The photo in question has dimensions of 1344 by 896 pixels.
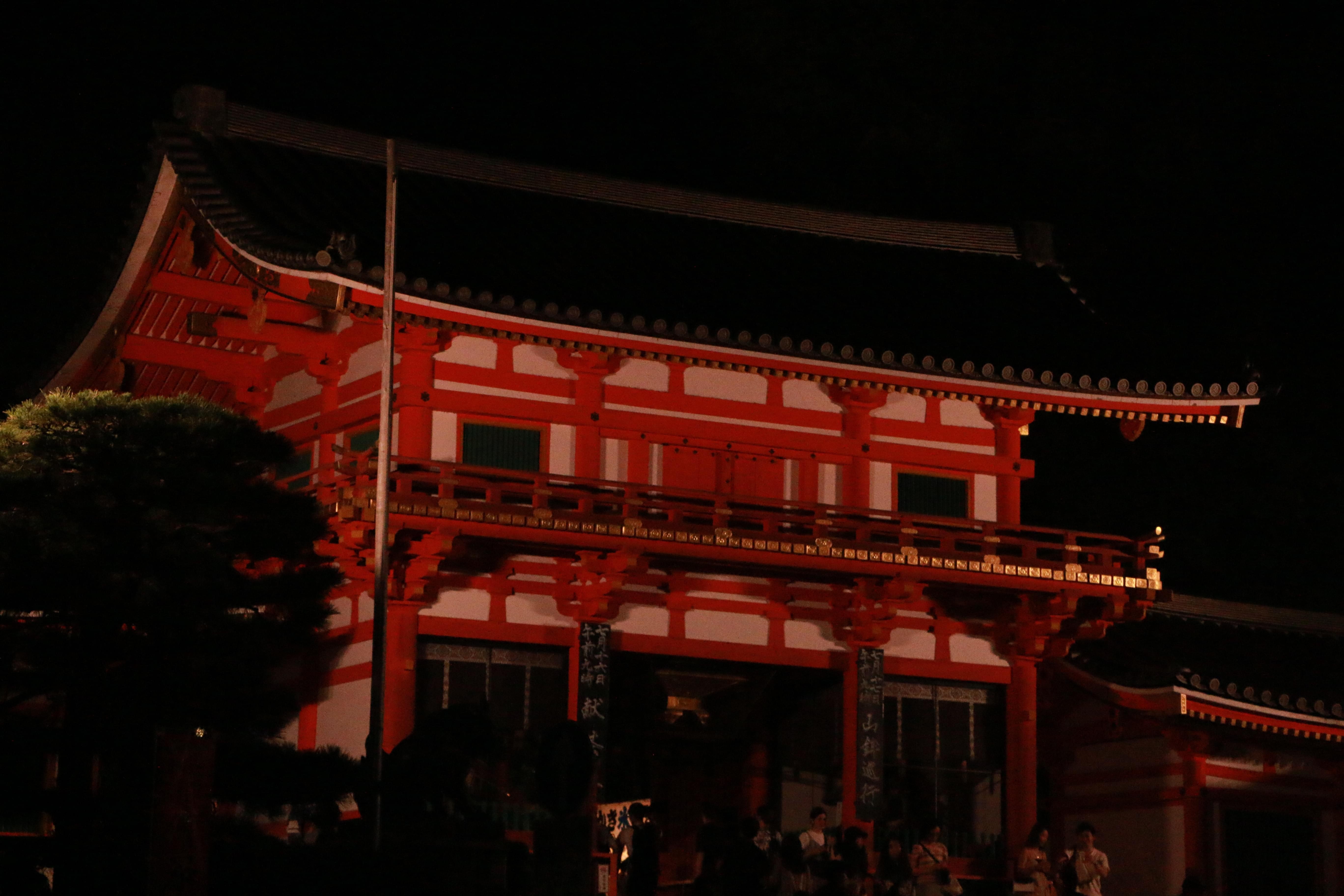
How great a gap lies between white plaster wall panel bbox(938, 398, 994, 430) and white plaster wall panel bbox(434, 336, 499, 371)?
5913mm

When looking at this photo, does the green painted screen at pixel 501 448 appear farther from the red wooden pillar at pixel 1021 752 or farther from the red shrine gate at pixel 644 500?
the red wooden pillar at pixel 1021 752

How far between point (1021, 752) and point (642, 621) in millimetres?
5183

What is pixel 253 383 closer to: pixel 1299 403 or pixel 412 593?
pixel 412 593

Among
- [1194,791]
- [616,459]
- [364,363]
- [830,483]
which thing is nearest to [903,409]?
[830,483]

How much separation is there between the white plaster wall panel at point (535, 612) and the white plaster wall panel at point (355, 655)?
1604mm

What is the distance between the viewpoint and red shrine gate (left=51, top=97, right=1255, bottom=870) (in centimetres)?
2027

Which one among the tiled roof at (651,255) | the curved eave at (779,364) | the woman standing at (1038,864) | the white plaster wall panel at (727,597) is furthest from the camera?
the white plaster wall panel at (727,597)

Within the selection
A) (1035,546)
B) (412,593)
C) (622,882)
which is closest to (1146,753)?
(1035,546)

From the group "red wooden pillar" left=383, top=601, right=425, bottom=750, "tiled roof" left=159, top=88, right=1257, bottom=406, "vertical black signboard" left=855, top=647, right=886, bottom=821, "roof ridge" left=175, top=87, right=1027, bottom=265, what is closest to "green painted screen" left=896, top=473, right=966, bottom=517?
Answer: "tiled roof" left=159, top=88, right=1257, bottom=406

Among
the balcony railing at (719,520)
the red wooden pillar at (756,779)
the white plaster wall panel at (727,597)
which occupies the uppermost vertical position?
the balcony railing at (719,520)

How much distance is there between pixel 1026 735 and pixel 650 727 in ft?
15.9

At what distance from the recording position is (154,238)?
72.0 feet

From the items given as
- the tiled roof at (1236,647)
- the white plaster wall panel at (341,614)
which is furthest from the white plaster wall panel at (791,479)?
the white plaster wall panel at (341,614)

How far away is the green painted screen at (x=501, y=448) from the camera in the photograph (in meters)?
21.2
